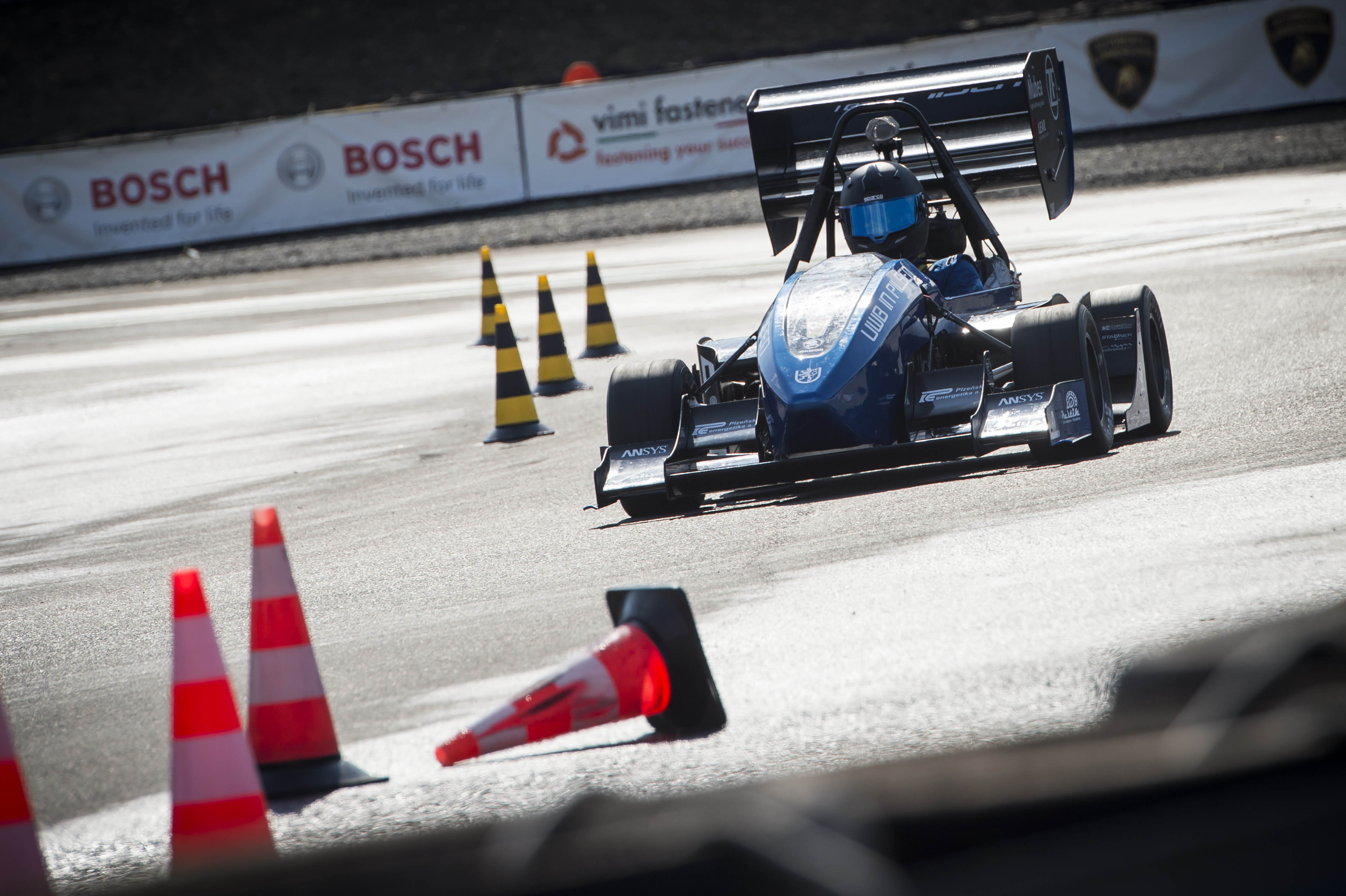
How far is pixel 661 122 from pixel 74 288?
10.9 metres

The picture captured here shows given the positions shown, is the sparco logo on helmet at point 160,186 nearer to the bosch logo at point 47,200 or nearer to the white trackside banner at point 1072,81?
the bosch logo at point 47,200

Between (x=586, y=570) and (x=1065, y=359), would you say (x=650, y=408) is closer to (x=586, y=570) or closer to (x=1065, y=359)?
(x=586, y=570)

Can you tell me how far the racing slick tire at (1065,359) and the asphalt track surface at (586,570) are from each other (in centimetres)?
14

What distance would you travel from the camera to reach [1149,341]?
24.4 feet

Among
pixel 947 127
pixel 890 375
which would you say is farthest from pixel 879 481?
pixel 947 127

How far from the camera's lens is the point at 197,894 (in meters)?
1.48

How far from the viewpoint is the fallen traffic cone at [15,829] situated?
3.11 metres

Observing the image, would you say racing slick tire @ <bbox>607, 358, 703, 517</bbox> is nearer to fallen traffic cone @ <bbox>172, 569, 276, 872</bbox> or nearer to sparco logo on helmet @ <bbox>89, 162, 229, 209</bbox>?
fallen traffic cone @ <bbox>172, 569, 276, 872</bbox>

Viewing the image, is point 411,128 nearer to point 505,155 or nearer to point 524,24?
point 505,155

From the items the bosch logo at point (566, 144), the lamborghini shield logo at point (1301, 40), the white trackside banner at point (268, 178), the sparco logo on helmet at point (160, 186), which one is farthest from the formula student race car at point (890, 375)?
the sparco logo on helmet at point (160, 186)

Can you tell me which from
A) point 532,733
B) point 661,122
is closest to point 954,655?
point 532,733

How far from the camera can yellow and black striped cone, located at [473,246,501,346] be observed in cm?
1436

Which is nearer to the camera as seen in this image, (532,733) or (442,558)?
(532,733)

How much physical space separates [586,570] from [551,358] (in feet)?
20.1
